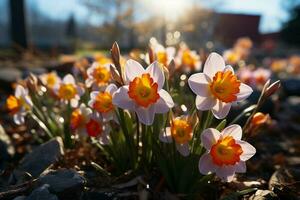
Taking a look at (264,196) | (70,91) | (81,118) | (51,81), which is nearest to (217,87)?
(264,196)

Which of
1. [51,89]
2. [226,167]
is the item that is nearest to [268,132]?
[51,89]

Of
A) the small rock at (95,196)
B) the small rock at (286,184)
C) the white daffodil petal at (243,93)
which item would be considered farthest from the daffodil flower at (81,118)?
the small rock at (286,184)

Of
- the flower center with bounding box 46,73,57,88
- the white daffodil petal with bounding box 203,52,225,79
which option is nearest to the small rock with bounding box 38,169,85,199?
the white daffodil petal with bounding box 203,52,225,79

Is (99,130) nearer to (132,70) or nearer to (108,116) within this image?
(108,116)

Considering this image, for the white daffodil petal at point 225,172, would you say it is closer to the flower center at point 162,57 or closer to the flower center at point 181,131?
the flower center at point 181,131

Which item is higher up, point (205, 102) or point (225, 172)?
point (205, 102)
